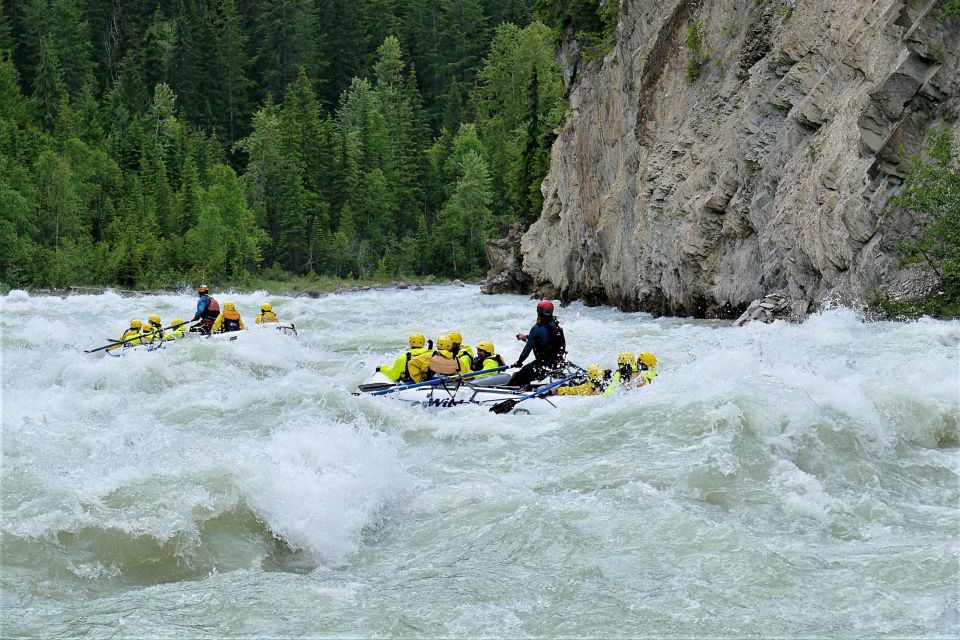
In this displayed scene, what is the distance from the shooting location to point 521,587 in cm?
612

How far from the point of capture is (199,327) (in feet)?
67.4

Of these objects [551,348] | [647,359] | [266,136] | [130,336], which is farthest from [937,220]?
[266,136]

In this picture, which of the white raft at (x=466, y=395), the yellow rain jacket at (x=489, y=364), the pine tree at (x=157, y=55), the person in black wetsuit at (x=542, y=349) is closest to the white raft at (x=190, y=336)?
the white raft at (x=466, y=395)

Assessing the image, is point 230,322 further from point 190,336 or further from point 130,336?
point 130,336

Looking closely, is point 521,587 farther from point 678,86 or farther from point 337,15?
point 337,15

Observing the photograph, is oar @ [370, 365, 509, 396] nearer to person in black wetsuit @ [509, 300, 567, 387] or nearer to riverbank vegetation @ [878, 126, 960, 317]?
person in black wetsuit @ [509, 300, 567, 387]

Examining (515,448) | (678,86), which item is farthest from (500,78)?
(515,448)

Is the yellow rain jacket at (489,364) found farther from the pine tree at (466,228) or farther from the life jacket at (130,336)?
the pine tree at (466,228)

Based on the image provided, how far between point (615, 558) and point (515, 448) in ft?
11.6

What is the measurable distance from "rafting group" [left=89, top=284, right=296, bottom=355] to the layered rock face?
32.2 feet

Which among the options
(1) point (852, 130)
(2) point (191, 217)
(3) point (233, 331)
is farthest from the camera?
(2) point (191, 217)

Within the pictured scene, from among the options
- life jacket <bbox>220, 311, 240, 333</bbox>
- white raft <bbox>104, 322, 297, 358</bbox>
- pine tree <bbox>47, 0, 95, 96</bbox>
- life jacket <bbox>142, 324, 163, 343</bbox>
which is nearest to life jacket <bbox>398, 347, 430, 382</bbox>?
white raft <bbox>104, 322, 297, 358</bbox>

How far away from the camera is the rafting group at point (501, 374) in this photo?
11875 millimetres

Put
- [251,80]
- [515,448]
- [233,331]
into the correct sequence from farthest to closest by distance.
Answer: [251,80] < [233,331] < [515,448]
